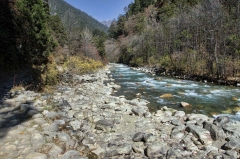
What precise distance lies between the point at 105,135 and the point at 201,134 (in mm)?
2579

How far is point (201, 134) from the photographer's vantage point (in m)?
4.90

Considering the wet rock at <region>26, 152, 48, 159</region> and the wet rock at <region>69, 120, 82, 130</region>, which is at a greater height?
the wet rock at <region>26, 152, 48, 159</region>

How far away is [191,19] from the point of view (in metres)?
21.6

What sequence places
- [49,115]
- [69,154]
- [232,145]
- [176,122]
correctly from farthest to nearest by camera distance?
[176,122]
[49,115]
[232,145]
[69,154]

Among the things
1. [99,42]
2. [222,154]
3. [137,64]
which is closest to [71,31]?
[99,42]

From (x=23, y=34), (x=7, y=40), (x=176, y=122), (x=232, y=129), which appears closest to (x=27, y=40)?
(x=23, y=34)

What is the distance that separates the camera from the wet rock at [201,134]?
4734 mm

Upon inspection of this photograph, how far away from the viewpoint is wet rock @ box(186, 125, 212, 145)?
15.5 ft

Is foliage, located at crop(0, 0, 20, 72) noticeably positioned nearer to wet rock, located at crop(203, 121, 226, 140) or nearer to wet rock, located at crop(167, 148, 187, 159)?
wet rock, located at crop(167, 148, 187, 159)

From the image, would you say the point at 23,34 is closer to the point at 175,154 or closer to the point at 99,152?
the point at 99,152

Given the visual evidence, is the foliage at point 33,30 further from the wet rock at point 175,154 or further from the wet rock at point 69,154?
the wet rock at point 175,154

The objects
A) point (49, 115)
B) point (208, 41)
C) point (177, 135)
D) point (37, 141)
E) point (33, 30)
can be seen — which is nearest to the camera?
point (37, 141)

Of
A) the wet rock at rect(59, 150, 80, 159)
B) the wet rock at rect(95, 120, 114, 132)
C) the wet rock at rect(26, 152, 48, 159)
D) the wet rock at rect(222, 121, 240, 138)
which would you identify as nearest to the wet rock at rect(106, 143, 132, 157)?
the wet rock at rect(59, 150, 80, 159)

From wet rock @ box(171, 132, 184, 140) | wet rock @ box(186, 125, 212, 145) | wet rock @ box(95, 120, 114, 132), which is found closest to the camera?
wet rock @ box(186, 125, 212, 145)
